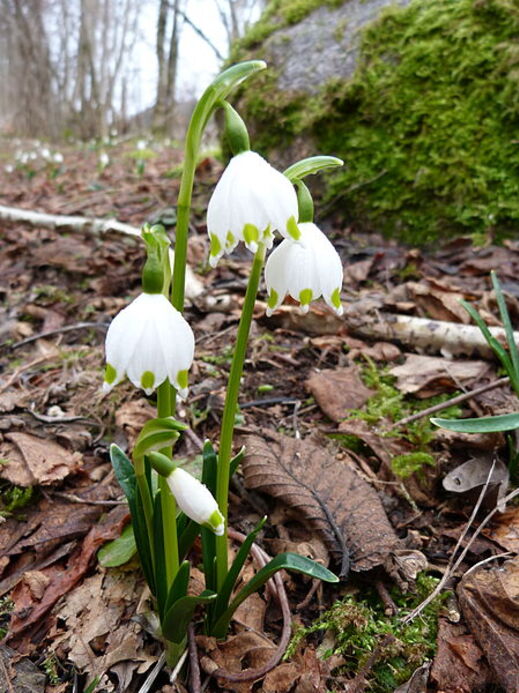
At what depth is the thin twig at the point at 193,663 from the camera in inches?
42.2

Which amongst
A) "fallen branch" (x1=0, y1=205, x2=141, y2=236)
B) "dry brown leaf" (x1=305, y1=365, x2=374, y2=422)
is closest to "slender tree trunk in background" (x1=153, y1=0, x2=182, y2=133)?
"fallen branch" (x1=0, y1=205, x2=141, y2=236)

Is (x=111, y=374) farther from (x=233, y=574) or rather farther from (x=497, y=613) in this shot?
(x=497, y=613)

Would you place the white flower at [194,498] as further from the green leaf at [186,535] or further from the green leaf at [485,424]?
the green leaf at [485,424]

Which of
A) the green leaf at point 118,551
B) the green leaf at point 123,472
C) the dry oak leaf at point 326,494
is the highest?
the green leaf at point 123,472

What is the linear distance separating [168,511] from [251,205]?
0.60 m

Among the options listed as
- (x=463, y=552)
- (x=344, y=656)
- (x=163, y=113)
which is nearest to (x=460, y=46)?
(x=463, y=552)

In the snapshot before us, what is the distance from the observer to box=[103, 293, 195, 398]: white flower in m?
0.86

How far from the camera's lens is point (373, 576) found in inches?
48.4

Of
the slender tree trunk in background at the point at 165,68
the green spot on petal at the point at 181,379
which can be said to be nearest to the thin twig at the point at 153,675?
the green spot on petal at the point at 181,379

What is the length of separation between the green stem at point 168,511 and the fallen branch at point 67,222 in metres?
2.44

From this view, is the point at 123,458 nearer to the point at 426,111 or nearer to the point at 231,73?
the point at 231,73

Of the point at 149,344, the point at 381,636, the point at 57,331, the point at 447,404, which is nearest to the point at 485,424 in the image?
the point at 447,404

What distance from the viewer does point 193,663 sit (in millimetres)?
1113

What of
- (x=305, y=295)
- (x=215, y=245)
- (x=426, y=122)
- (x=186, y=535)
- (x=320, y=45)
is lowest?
(x=186, y=535)
